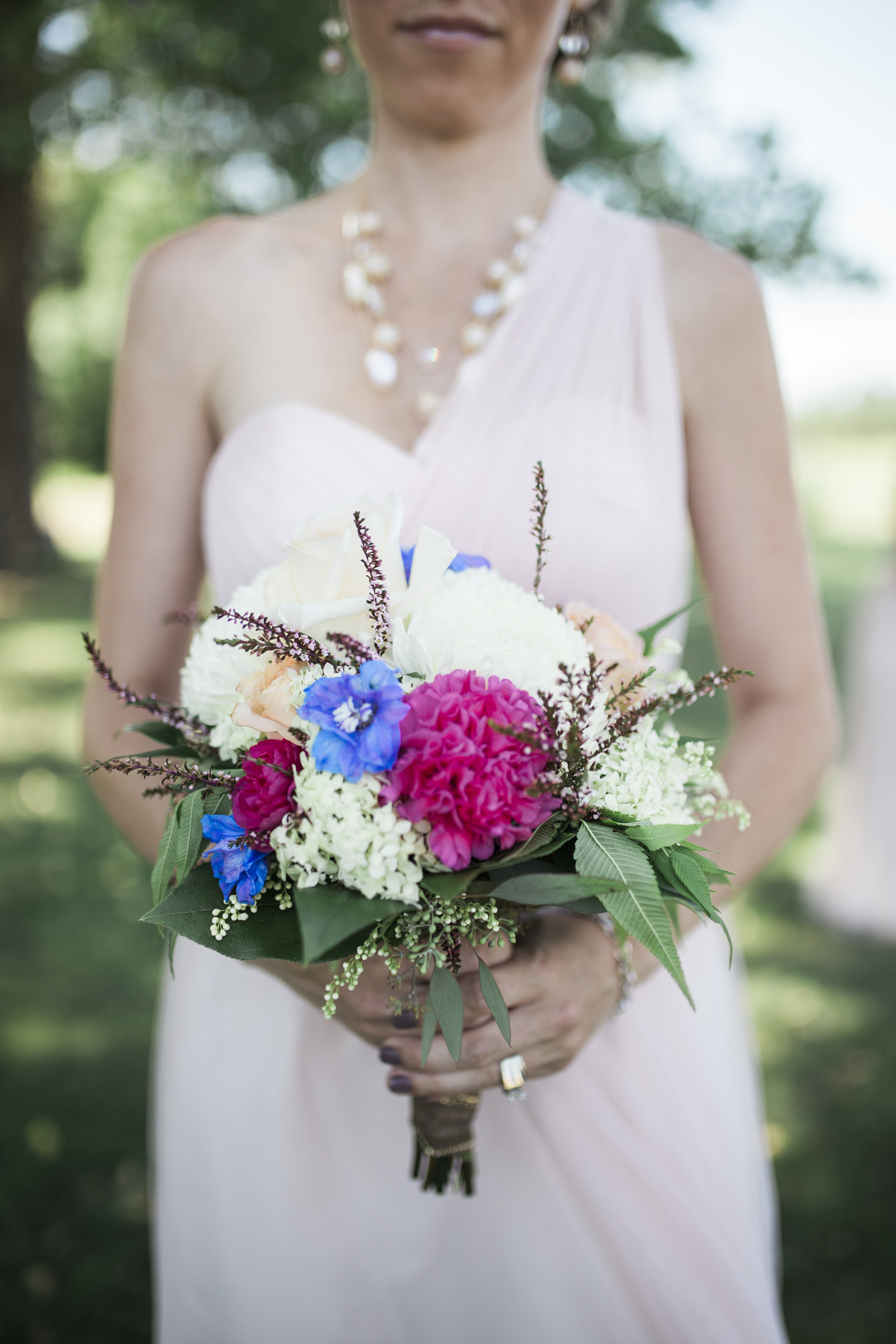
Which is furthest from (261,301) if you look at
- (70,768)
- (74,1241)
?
(70,768)

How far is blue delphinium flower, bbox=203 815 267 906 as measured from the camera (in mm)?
1272

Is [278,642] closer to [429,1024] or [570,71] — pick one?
[429,1024]

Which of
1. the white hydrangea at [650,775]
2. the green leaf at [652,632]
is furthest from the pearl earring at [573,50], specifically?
the white hydrangea at [650,775]

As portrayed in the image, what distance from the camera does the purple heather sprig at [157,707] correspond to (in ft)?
4.53

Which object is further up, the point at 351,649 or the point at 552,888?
the point at 351,649

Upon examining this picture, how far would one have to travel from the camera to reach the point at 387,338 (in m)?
2.17

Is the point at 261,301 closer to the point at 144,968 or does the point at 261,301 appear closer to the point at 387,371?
the point at 387,371

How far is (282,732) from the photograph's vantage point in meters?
1.30

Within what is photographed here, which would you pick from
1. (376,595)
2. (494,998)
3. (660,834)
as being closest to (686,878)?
(660,834)

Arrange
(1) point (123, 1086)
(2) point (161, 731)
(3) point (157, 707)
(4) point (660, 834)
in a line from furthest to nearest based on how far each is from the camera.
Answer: (1) point (123, 1086) < (2) point (161, 731) < (3) point (157, 707) < (4) point (660, 834)

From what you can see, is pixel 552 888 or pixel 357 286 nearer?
pixel 552 888

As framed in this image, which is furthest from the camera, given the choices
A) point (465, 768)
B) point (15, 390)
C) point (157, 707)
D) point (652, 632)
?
point (15, 390)

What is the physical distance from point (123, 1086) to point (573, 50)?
13.4ft

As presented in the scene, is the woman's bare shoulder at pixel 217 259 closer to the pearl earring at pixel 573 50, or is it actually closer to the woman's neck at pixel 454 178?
the woman's neck at pixel 454 178
